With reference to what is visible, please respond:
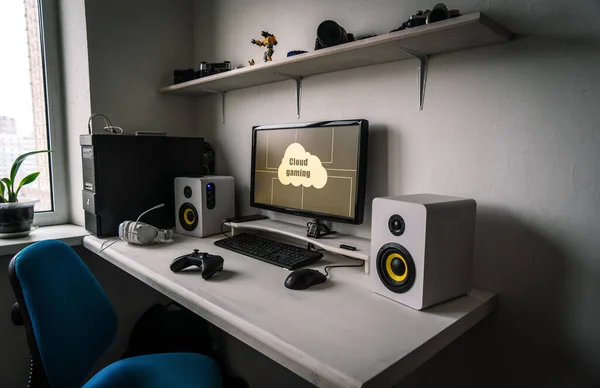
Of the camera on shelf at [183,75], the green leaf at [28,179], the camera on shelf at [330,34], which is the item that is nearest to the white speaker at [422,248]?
the camera on shelf at [330,34]

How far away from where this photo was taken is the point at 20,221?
5.75ft

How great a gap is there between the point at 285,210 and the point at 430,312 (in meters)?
0.81

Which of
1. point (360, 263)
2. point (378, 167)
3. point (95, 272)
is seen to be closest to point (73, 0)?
point (95, 272)

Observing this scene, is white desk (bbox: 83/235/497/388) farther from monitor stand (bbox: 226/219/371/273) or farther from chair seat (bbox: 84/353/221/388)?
chair seat (bbox: 84/353/221/388)

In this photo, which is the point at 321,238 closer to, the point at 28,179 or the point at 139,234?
the point at 139,234

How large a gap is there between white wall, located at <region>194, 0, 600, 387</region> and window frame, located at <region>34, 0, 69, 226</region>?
1677mm

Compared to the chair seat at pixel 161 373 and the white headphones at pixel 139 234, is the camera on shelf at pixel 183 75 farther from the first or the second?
→ the chair seat at pixel 161 373

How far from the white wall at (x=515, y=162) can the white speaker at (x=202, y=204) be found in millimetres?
734

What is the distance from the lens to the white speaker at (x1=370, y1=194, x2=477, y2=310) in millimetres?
946

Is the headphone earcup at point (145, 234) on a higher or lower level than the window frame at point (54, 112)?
lower

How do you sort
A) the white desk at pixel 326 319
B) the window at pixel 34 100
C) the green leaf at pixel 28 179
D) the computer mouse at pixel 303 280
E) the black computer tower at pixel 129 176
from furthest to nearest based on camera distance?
the window at pixel 34 100, the green leaf at pixel 28 179, the black computer tower at pixel 129 176, the computer mouse at pixel 303 280, the white desk at pixel 326 319

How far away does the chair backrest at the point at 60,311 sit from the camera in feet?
3.18

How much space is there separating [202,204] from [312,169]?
22.8 inches

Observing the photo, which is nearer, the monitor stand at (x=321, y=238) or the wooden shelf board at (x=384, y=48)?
the wooden shelf board at (x=384, y=48)
